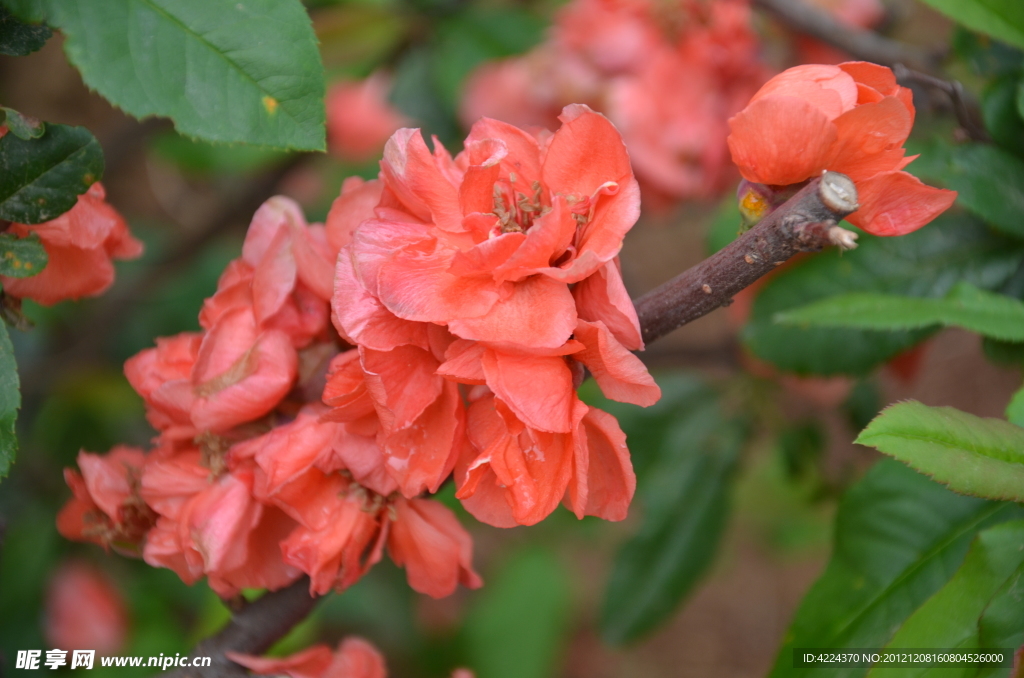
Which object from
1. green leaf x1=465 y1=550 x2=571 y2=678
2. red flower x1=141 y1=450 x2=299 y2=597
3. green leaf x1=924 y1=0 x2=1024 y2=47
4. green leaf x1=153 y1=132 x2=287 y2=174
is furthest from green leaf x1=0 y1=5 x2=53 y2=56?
green leaf x1=465 y1=550 x2=571 y2=678

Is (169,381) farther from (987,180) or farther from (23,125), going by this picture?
(987,180)

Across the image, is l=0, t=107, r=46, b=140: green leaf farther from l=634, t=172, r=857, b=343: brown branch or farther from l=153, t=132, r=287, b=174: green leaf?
l=153, t=132, r=287, b=174: green leaf

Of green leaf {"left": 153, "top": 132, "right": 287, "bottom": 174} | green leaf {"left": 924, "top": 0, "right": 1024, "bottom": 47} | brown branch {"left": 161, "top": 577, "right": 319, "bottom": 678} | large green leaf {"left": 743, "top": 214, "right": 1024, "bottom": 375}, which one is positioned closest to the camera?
brown branch {"left": 161, "top": 577, "right": 319, "bottom": 678}

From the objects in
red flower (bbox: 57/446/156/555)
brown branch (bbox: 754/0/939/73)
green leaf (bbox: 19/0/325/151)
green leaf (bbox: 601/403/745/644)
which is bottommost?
green leaf (bbox: 601/403/745/644)

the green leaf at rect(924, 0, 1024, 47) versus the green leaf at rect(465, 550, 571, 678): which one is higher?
the green leaf at rect(924, 0, 1024, 47)

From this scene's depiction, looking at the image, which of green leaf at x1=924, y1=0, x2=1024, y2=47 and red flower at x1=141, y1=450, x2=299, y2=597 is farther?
green leaf at x1=924, y1=0, x2=1024, y2=47

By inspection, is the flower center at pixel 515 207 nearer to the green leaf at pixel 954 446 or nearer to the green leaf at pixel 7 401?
the green leaf at pixel 954 446

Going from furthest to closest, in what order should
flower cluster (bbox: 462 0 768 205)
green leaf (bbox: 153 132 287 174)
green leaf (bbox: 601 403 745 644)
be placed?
green leaf (bbox: 153 132 287 174) → green leaf (bbox: 601 403 745 644) → flower cluster (bbox: 462 0 768 205)

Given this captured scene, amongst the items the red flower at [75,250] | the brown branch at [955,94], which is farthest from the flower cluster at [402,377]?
the brown branch at [955,94]
